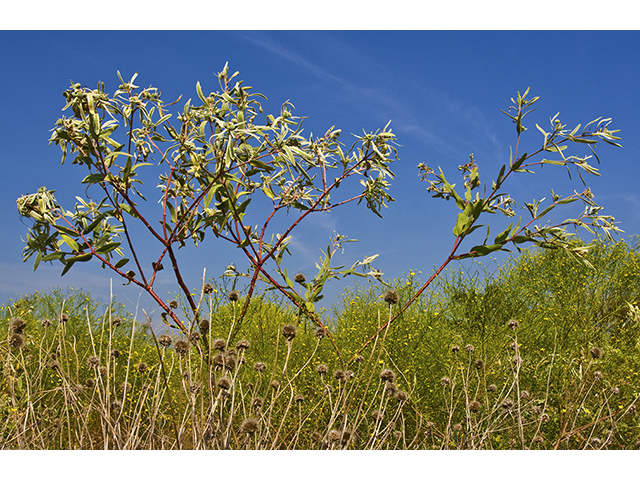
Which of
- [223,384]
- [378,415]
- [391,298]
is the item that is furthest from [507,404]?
[223,384]

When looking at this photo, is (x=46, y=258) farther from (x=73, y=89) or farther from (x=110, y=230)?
(x=73, y=89)

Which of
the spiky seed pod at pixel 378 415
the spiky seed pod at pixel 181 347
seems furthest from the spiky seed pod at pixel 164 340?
the spiky seed pod at pixel 378 415

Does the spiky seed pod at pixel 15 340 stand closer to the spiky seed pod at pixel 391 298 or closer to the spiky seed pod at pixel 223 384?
the spiky seed pod at pixel 223 384

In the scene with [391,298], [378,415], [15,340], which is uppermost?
[391,298]

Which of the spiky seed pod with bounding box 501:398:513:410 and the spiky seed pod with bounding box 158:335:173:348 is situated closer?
the spiky seed pod with bounding box 158:335:173:348

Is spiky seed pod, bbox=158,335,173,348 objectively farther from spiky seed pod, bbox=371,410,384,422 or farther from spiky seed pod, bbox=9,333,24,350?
spiky seed pod, bbox=371,410,384,422

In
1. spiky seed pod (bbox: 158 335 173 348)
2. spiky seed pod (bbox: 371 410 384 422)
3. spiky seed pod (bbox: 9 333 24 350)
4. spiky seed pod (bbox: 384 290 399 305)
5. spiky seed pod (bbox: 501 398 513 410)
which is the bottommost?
spiky seed pod (bbox: 371 410 384 422)

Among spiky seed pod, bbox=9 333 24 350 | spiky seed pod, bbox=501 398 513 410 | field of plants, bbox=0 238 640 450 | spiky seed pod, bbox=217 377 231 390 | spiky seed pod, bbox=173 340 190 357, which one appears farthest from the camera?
field of plants, bbox=0 238 640 450

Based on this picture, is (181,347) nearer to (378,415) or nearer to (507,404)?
(378,415)

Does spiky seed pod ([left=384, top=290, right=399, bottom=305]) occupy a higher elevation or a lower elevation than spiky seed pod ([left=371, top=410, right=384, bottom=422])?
higher

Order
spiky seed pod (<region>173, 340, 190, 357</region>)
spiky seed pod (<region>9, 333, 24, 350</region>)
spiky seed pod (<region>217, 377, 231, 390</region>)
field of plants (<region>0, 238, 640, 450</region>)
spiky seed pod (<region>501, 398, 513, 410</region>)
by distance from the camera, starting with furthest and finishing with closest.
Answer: field of plants (<region>0, 238, 640, 450</region>)
spiky seed pod (<region>501, 398, 513, 410</region>)
spiky seed pod (<region>9, 333, 24, 350</region>)
spiky seed pod (<region>173, 340, 190, 357</region>)
spiky seed pod (<region>217, 377, 231, 390</region>)

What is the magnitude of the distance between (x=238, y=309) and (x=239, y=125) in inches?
86.6

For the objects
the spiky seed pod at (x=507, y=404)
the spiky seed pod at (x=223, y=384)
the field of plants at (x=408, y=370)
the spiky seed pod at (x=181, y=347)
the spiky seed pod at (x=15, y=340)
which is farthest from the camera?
the field of plants at (x=408, y=370)

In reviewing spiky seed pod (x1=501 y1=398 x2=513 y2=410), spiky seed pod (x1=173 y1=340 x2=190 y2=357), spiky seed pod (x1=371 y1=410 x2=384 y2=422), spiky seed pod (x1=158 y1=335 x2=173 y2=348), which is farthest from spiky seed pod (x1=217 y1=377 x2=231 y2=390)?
spiky seed pod (x1=501 y1=398 x2=513 y2=410)
